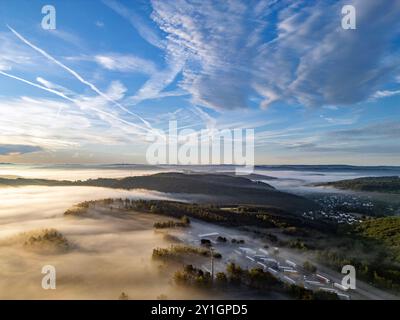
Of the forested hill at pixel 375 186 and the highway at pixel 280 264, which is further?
the forested hill at pixel 375 186

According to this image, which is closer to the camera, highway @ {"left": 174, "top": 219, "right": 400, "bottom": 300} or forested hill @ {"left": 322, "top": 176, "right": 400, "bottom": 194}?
highway @ {"left": 174, "top": 219, "right": 400, "bottom": 300}

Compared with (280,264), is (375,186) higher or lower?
higher

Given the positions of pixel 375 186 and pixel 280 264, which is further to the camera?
pixel 375 186

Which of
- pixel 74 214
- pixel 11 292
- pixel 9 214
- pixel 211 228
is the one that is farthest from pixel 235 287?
pixel 9 214

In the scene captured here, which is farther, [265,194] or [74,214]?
[265,194]
